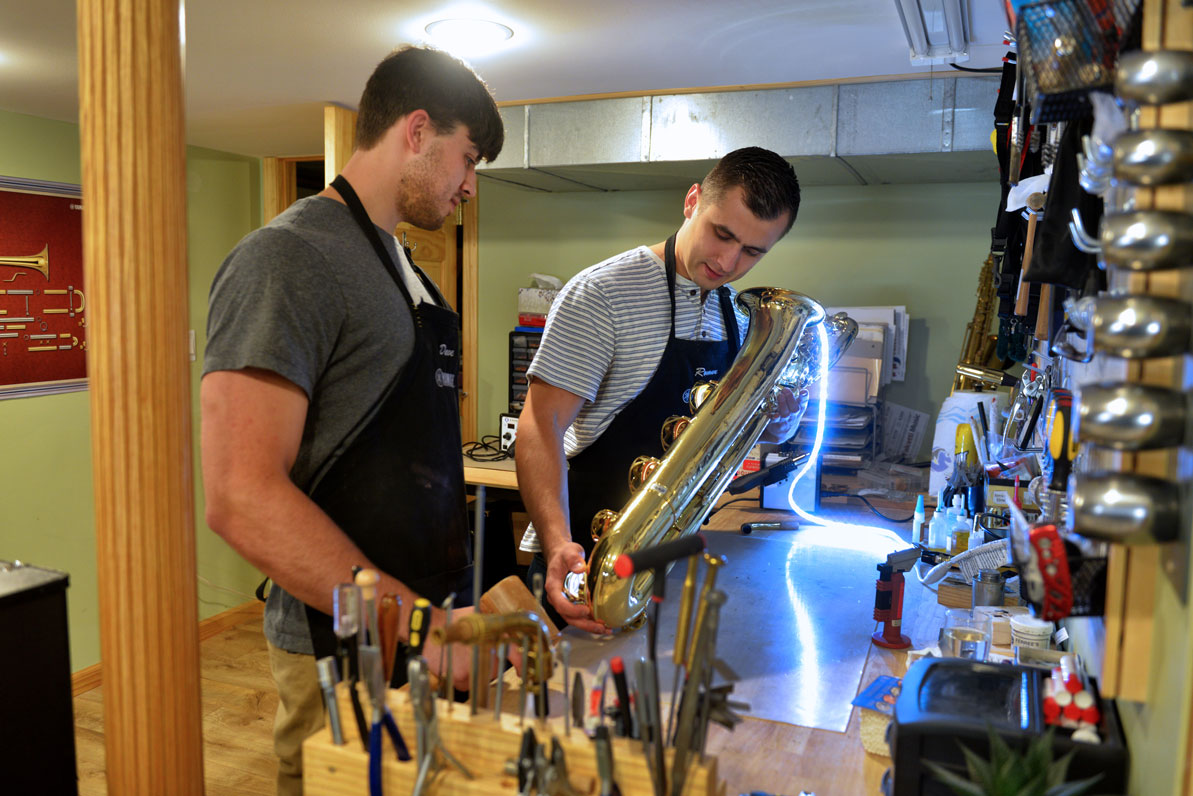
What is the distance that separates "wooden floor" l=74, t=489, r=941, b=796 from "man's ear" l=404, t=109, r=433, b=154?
979mm

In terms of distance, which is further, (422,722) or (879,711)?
(879,711)

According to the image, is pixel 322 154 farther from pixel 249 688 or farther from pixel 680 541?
pixel 680 541

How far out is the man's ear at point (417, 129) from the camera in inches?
53.0

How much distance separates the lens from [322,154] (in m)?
4.95

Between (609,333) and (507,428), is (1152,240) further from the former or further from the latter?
(507,428)

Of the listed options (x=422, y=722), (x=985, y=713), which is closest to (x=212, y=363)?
(x=422, y=722)

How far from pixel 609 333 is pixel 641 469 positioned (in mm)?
299

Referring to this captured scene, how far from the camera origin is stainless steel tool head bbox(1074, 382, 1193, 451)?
727 millimetres

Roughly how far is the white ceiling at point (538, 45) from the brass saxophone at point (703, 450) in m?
1.05

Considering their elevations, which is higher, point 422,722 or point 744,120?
point 744,120

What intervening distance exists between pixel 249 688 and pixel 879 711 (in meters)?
3.80

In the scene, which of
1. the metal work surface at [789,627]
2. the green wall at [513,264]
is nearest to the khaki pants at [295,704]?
the metal work surface at [789,627]

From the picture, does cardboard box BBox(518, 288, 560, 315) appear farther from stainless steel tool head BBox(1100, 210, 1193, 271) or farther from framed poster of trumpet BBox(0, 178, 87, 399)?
stainless steel tool head BBox(1100, 210, 1193, 271)

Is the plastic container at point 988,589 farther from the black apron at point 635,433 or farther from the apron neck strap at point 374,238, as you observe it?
the apron neck strap at point 374,238
